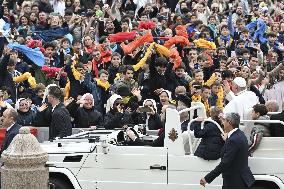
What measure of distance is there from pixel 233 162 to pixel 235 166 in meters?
0.08

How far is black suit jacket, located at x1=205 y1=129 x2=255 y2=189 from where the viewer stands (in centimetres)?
1415

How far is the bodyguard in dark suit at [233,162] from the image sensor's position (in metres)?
14.1

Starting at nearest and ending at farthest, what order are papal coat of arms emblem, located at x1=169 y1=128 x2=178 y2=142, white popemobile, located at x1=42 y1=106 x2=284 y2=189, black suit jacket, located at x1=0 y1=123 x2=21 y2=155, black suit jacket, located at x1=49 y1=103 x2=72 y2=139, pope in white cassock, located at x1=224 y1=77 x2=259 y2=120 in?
white popemobile, located at x1=42 y1=106 x2=284 y2=189 < papal coat of arms emblem, located at x1=169 y1=128 x2=178 y2=142 < black suit jacket, located at x1=0 y1=123 x2=21 y2=155 < black suit jacket, located at x1=49 y1=103 x2=72 y2=139 < pope in white cassock, located at x1=224 y1=77 x2=259 y2=120

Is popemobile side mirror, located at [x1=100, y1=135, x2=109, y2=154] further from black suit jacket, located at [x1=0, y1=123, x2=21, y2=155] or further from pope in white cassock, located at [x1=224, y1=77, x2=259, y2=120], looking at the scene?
pope in white cassock, located at [x1=224, y1=77, x2=259, y2=120]

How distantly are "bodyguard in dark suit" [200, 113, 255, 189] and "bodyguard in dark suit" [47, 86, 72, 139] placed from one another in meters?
3.28

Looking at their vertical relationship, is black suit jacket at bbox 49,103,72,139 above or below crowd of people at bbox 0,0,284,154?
below

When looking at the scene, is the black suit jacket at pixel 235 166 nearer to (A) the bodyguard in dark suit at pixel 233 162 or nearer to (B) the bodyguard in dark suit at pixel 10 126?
(A) the bodyguard in dark suit at pixel 233 162

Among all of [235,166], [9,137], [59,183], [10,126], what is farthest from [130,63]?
[235,166]

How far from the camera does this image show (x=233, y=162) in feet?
46.6

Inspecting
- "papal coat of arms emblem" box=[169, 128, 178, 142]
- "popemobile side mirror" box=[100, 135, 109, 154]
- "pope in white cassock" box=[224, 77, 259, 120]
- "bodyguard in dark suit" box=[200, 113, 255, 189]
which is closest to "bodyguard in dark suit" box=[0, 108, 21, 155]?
"popemobile side mirror" box=[100, 135, 109, 154]

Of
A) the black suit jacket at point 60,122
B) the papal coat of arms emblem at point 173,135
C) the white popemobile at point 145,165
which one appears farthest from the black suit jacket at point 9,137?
the papal coat of arms emblem at point 173,135

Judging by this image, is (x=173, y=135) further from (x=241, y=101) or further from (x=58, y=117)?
(x=241, y=101)

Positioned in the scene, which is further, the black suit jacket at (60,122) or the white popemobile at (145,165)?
the black suit jacket at (60,122)

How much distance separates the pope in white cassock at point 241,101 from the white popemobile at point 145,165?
76.6 inches
